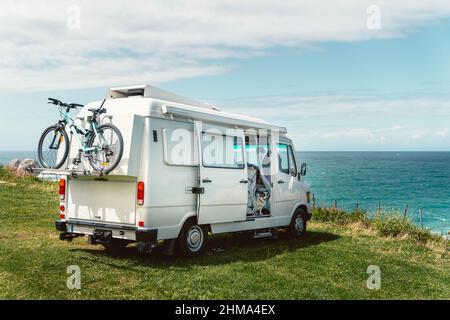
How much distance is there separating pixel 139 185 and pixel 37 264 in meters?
2.17

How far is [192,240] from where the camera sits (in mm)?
9609

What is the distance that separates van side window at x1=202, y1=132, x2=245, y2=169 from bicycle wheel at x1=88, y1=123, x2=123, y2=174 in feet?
5.83

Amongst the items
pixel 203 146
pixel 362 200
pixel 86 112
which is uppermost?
pixel 86 112

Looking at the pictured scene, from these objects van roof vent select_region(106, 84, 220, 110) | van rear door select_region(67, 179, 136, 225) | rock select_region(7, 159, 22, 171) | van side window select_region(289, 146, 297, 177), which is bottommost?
van rear door select_region(67, 179, 136, 225)

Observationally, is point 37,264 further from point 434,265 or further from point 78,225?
point 434,265

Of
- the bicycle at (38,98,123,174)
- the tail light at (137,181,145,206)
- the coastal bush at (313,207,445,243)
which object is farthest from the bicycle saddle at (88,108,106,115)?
the coastal bush at (313,207,445,243)

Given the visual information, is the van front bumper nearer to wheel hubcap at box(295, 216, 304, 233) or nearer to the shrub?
wheel hubcap at box(295, 216, 304, 233)

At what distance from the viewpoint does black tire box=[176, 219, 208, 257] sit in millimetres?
9367

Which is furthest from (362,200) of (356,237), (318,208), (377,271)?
(377,271)

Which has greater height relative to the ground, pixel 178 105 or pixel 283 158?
pixel 178 105

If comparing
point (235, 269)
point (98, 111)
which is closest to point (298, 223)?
point (235, 269)

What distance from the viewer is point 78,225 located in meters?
9.41

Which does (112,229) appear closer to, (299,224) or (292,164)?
(292,164)

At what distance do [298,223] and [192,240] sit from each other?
4011mm
